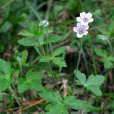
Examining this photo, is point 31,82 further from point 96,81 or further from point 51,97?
point 96,81

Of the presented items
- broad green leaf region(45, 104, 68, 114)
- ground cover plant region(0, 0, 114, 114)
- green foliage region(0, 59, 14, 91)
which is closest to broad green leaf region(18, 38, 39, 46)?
ground cover plant region(0, 0, 114, 114)

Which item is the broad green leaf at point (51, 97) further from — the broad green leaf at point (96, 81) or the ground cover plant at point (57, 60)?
the broad green leaf at point (96, 81)

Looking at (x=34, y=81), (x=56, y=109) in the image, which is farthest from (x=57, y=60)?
(x=56, y=109)

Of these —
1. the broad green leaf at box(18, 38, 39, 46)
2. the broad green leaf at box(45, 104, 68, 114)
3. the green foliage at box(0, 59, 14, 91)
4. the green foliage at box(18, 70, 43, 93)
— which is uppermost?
the broad green leaf at box(18, 38, 39, 46)

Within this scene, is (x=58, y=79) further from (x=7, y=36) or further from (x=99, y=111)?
(x=7, y=36)

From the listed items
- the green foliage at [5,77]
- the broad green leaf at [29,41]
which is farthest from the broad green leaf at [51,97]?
the broad green leaf at [29,41]

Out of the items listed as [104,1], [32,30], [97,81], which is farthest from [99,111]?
[104,1]

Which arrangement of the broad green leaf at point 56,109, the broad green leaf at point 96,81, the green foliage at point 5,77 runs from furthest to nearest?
the broad green leaf at point 96,81 < the green foliage at point 5,77 < the broad green leaf at point 56,109

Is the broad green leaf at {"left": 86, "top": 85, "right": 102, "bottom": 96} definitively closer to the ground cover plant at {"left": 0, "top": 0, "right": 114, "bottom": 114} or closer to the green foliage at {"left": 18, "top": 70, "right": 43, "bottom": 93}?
the ground cover plant at {"left": 0, "top": 0, "right": 114, "bottom": 114}

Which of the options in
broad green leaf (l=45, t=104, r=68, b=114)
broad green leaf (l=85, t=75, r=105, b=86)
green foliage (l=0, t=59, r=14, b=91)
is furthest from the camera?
broad green leaf (l=85, t=75, r=105, b=86)
